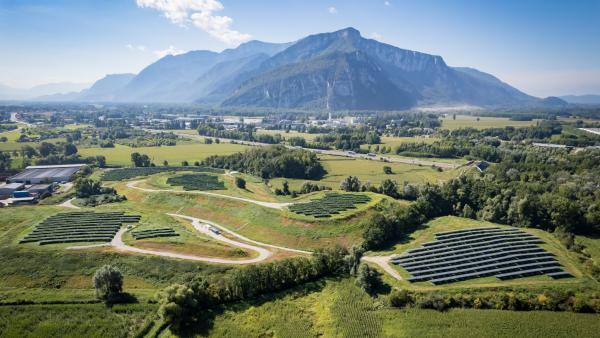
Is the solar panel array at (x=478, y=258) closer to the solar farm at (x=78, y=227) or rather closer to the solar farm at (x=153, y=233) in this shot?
the solar farm at (x=153, y=233)

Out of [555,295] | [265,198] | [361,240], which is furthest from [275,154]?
[555,295]

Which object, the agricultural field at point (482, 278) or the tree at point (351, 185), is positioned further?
the tree at point (351, 185)

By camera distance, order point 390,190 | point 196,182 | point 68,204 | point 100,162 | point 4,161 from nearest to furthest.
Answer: point 390,190 < point 68,204 < point 196,182 < point 4,161 < point 100,162

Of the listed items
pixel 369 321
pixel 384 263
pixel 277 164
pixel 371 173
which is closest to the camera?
pixel 369 321

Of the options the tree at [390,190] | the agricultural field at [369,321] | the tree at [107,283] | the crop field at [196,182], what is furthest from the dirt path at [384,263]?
the crop field at [196,182]

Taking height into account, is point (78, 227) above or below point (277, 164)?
below

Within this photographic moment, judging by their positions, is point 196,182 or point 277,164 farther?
point 277,164

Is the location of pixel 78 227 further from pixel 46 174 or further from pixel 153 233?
pixel 46 174

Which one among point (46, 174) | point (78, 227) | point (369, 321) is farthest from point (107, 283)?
point (46, 174)
